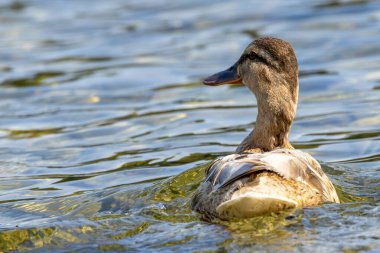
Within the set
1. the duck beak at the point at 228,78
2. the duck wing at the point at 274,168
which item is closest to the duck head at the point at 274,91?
the duck beak at the point at 228,78

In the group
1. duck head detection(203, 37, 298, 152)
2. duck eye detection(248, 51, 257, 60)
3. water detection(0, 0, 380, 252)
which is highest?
duck eye detection(248, 51, 257, 60)

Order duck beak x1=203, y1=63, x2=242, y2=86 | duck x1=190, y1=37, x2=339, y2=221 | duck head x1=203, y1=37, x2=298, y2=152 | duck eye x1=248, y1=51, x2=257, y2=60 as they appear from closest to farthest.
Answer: duck x1=190, y1=37, x2=339, y2=221 < duck head x1=203, y1=37, x2=298, y2=152 < duck eye x1=248, y1=51, x2=257, y2=60 < duck beak x1=203, y1=63, x2=242, y2=86

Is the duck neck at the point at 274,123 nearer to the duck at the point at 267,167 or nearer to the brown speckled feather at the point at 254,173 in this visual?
the duck at the point at 267,167

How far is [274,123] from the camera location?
9047 millimetres

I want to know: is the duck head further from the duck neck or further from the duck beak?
the duck beak

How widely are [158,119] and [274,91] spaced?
13.4 ft

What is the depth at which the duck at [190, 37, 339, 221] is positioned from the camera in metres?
7.30

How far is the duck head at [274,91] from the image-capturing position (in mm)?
8992

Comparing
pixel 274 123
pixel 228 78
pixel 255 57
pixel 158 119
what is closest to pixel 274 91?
pixel 274 123

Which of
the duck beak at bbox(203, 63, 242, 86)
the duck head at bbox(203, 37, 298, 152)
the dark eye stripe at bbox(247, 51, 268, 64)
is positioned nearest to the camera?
the duck head at bbox(203, 37, 298, 152)

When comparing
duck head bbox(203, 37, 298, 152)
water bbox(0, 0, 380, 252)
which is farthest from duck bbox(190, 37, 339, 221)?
water bbox(0, 0, 380, 252)

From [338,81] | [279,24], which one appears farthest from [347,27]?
[338,81]

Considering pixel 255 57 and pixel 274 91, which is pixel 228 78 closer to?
pixel 255 57

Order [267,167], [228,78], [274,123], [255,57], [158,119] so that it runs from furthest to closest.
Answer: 1. [158,119]
2. [228,78]
3. [255,57]
4. [274,123]
5. [267,167]
